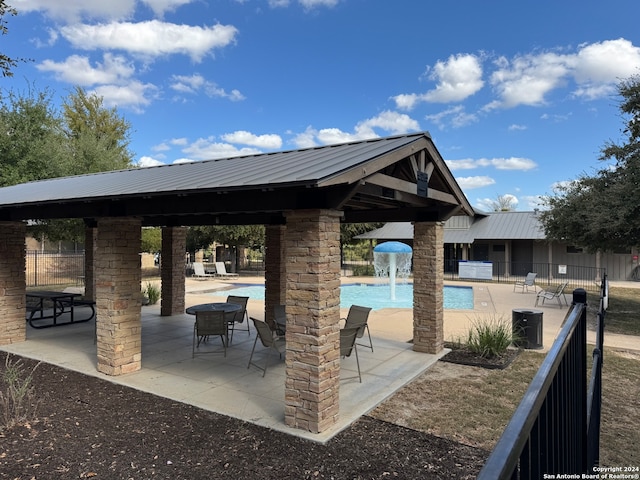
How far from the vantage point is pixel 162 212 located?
6.09 m

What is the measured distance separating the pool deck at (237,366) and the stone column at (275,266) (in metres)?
0.99

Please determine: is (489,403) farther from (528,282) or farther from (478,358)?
(528,282)

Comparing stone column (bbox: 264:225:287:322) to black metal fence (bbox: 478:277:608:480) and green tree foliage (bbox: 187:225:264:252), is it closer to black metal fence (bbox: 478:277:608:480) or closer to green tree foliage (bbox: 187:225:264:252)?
black metal fence (bbox: 478:277:608:480)

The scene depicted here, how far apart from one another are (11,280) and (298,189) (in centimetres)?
723

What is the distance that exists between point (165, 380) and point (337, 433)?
3.15 meters

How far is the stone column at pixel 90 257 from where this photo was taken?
1408 centimetres

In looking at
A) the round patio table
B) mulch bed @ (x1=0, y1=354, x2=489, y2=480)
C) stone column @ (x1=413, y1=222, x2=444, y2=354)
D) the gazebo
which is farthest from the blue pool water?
mulch bed @ (x1=0, y1=354, x2=489, y2=480)

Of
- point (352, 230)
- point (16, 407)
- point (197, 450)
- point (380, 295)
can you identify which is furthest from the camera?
point (352, 230)

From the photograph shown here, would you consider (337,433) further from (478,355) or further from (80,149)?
(80,149)

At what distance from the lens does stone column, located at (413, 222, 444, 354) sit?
8016mm

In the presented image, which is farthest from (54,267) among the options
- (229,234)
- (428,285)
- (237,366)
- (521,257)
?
(521,257)

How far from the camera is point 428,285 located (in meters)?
8.08

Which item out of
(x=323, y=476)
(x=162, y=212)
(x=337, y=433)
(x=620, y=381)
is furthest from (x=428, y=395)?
(x=162, y=212)

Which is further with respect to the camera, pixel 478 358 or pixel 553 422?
pixel 478 358
